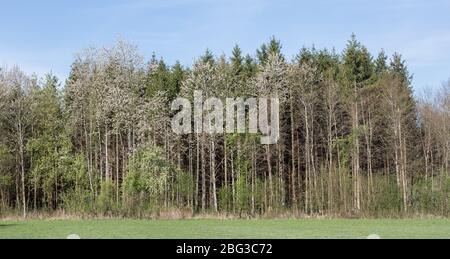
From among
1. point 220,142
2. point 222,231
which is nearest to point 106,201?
point 220,142

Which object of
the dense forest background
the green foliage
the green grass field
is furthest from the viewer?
the dense forest background

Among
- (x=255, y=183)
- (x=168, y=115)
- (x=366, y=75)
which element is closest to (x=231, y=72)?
(x=168, y=115)

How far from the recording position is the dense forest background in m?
41.9

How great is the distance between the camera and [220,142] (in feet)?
151

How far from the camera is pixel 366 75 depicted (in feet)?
163

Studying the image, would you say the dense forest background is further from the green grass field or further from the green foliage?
the green grass field

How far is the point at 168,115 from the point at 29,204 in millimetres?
12798

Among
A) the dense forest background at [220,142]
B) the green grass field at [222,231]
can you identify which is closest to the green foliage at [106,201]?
the dense forest background at [220,142]

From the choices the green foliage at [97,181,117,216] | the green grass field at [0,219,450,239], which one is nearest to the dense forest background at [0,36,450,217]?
the green foliage at [97,181,117,216]

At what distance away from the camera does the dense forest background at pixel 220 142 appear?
41875 millimetres

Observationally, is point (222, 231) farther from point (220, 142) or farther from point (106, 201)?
point (220, 142)

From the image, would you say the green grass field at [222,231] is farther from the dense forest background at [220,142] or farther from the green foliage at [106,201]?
the dense forest background at [220,142]
